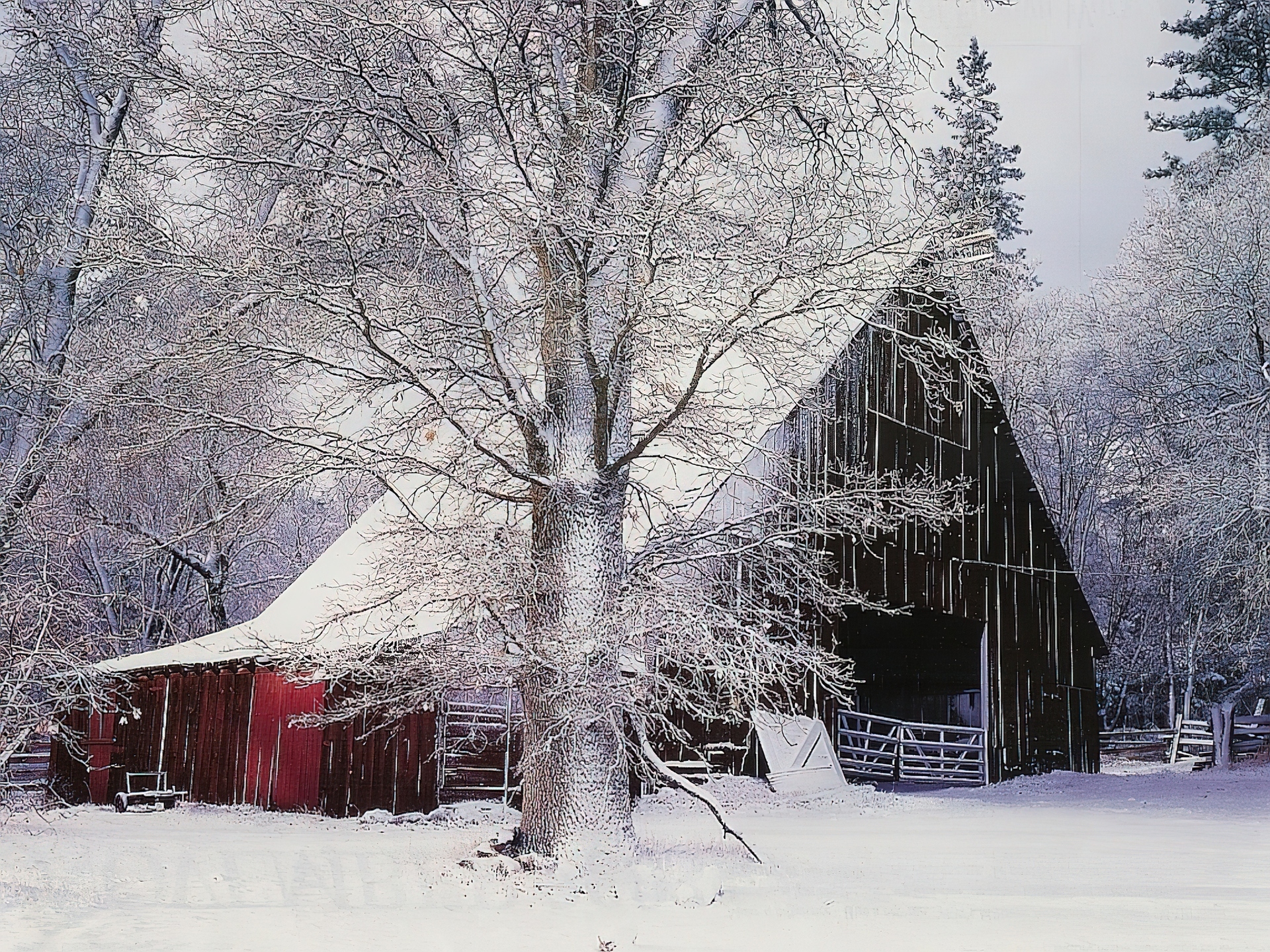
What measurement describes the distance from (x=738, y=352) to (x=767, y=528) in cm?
159

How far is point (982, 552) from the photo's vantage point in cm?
1064

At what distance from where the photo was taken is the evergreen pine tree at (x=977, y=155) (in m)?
6.38

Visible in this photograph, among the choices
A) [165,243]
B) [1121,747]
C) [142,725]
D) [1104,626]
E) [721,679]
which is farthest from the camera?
[1121,747]

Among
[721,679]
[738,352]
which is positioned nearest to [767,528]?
[721,679]

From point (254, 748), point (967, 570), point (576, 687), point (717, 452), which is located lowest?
point (254, 748)

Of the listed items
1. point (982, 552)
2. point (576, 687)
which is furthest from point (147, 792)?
point (982, 552)

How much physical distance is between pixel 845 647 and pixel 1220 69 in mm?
6688

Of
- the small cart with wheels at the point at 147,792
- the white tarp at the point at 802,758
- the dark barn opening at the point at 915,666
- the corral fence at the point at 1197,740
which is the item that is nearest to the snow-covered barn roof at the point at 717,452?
the small cart with wheels at the point at 147,792

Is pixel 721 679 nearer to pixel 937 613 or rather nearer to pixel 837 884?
pixel 837 884

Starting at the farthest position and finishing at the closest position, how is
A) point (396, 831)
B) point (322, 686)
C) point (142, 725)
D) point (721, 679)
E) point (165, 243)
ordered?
point (142, 725), point (322, 686), point (396, 831), point (165, 243), point (721, 679)

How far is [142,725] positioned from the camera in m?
10.2

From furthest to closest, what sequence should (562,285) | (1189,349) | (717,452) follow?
(1189,349) → (717,452) → (562,285)

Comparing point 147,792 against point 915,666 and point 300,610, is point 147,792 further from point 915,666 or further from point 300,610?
point 915,666

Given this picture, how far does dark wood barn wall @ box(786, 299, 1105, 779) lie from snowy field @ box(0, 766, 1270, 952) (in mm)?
2226
